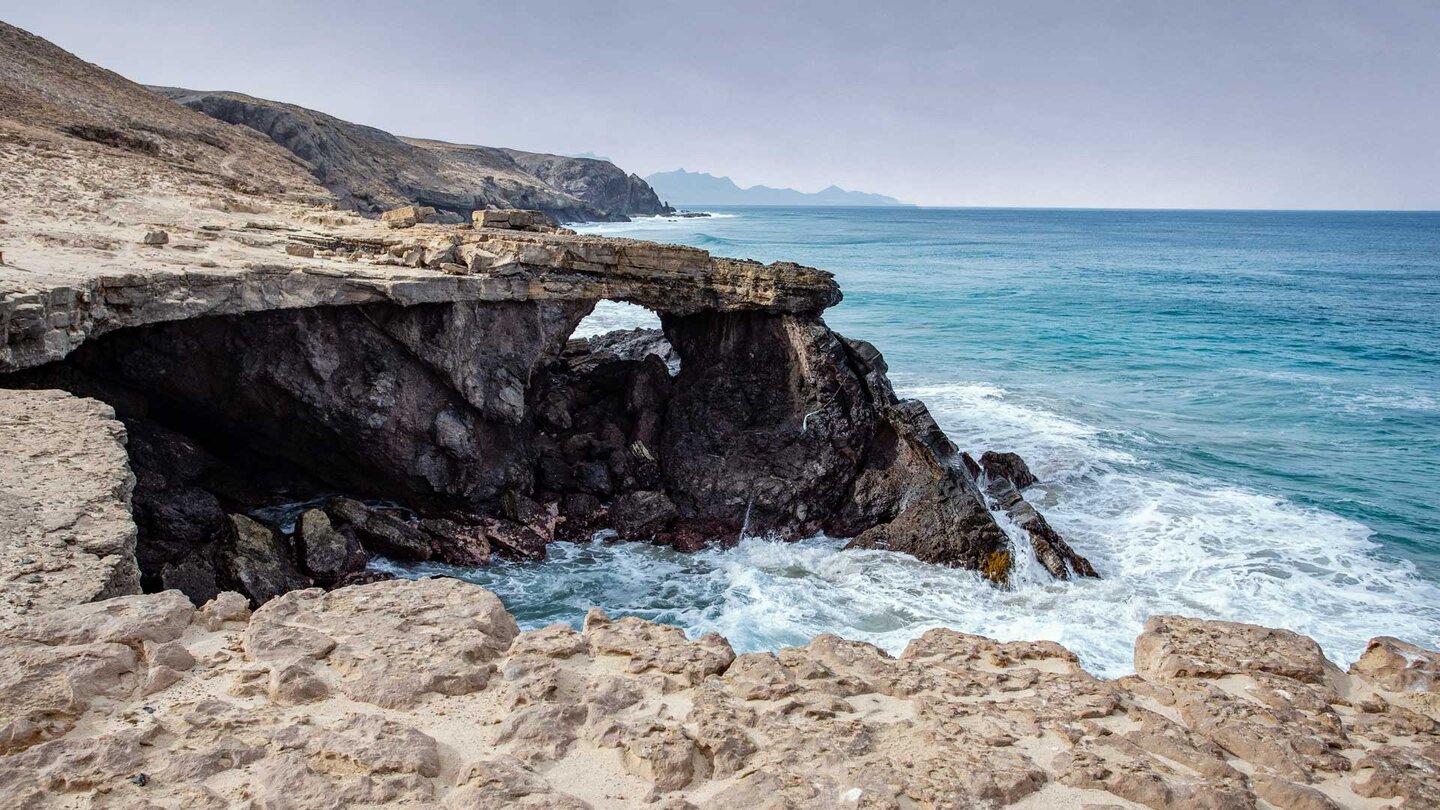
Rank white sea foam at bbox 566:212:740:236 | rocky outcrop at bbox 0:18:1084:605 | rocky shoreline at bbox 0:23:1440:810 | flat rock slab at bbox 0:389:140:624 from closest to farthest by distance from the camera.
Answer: rocky shoreline at bbox 0:23:1440:810 < flat rock slab at bbox 0:389:140:624 < rocky outcrop at bbox 0:18:1084:605 < white sea foam at bbox 566:212:740:236

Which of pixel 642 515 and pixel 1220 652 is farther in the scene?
pixel 642 515

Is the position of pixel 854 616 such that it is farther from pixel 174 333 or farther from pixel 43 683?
pixel 174 333

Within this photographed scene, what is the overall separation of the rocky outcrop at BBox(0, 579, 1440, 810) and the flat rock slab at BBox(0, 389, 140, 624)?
0.60m

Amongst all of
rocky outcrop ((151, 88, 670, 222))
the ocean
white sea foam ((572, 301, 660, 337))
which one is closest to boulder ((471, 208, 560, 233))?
the ocean

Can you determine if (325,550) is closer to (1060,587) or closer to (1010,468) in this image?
(1060,587)

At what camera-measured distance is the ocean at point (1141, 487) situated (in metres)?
14.7

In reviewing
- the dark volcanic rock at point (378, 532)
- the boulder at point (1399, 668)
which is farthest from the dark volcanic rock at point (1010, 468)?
the boulder at point (1399, 668)

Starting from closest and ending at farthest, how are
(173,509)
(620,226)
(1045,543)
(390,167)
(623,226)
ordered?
1. (173,509)
2. (1045,543)
3. (390,167)
4. (620,226)
5. (623,226)

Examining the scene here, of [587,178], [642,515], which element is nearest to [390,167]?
[642,515]

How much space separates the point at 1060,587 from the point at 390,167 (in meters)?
71.9

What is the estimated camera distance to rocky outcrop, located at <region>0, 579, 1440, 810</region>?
4867 millimetres

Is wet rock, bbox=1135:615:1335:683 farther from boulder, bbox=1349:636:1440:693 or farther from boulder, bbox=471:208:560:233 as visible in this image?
boulder, bbox=471:208:560:233

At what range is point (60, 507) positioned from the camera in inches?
289

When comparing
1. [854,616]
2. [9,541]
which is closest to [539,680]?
[9,541]
